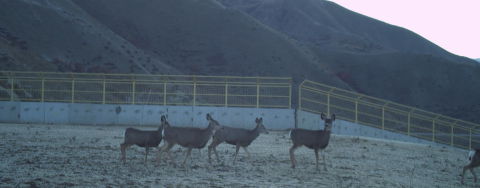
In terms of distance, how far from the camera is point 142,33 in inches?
3580

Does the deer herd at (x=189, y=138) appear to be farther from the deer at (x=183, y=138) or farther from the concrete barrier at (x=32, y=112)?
the concrete barrier at (x=32, y=112)

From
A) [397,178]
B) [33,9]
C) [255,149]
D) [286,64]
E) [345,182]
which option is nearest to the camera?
[345,182]

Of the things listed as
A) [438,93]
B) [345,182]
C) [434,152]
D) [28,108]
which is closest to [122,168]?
[345,182]

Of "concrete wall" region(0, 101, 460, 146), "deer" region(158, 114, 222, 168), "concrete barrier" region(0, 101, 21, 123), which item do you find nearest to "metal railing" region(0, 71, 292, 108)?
"concrete wall" region(0, 101, 460, 146)

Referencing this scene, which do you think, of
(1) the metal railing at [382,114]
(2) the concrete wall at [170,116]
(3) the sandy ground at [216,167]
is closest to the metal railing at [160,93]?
(2) the concrete wall at [170,116]

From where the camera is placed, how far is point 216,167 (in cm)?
1391

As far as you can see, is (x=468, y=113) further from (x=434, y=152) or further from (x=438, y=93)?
(x=434, y=152)

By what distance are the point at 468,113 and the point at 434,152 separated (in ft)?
223

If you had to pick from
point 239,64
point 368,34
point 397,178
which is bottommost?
point 397,178

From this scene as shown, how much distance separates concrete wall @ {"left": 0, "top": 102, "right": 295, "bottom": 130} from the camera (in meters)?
28.1

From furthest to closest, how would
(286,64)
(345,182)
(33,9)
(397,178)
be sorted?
1. (286,64)
2. (33,9)
3. (397,178)
4. (345,182)

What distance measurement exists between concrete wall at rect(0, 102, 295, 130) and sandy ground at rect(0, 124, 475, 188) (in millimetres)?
7170

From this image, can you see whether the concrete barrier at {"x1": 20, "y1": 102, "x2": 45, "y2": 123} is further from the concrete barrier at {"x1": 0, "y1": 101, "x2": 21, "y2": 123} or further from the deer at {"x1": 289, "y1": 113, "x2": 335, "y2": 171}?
the deer at {"x1": 289, "y1": 113, "x2": 335, "y2": 171}

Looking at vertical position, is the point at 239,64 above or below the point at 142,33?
below
